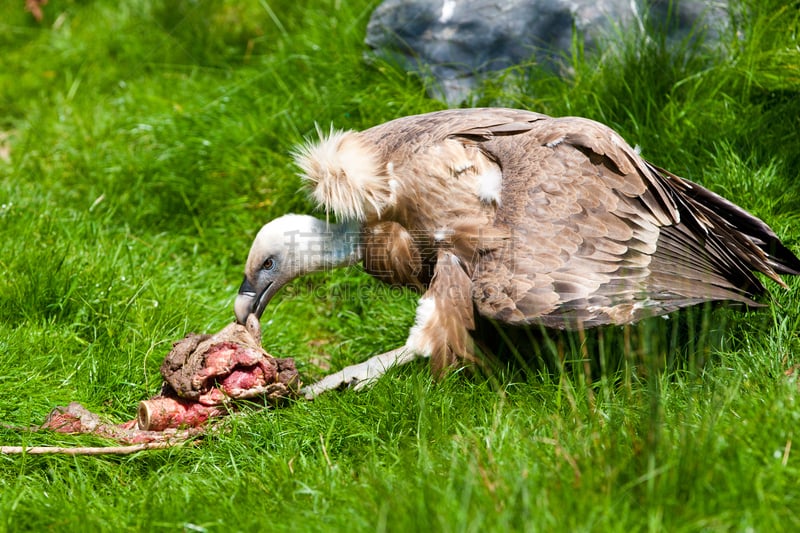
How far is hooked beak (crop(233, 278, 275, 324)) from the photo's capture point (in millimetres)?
3914

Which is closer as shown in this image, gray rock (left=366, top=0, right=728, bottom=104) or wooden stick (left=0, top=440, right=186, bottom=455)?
wooden stick (left=0, top=440, right=186, bottom=455)

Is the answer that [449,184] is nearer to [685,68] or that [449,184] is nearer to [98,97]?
[685,68]

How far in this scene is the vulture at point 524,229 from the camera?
3.31m

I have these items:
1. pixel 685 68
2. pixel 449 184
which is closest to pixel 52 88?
pixel 449 184

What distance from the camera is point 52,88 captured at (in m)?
6.45

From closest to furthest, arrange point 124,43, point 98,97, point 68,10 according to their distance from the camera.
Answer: point 98,97 < point 124,43 < point 68,10

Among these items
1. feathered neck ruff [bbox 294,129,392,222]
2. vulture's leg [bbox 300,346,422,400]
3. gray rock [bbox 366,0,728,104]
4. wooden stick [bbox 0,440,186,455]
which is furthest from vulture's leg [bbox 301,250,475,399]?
gray rock [bbox 366,0,728,104]

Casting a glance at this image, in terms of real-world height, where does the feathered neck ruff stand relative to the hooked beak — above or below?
above

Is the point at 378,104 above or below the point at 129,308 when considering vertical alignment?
above

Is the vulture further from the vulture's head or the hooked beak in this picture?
the vulture's head

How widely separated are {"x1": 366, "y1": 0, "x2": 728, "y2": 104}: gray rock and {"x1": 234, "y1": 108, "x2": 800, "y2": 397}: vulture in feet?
4.00

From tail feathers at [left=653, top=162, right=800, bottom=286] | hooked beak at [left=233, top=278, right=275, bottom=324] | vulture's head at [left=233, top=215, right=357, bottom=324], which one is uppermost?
tail feathers at [left=653, top=162, right=800, bottom=286]

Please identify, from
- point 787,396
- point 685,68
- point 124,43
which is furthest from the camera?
point 124,43

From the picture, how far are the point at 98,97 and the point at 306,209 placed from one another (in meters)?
2.35
